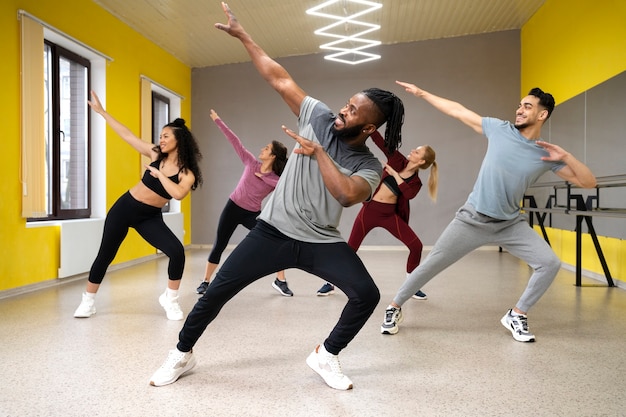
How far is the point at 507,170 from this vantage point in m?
2.91

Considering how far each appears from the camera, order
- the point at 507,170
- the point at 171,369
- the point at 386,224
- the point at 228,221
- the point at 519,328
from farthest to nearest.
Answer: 1. the point at 228,221
2. the point at 386,224
3. the point at 519,328
4. the point at 507,170
5. the point at 171,369

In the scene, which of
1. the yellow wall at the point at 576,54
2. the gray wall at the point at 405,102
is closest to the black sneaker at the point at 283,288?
the yellow wall at the point at 576,54

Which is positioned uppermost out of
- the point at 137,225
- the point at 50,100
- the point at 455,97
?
the point at 455,97

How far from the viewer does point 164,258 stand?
7133 millimetres

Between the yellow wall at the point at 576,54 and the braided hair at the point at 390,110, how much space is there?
389cm

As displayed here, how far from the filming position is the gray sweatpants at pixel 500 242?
2.97 m

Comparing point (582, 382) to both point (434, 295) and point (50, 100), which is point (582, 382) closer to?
point (434, 295)

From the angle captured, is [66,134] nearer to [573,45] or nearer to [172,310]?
[172,310]

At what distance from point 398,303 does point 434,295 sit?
54.7 inches

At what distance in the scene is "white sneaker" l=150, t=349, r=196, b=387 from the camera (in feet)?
7.25

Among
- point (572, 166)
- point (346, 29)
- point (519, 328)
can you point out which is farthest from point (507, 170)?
point (346, 29)

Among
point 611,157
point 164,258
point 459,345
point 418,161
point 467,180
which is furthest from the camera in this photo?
point 467,180

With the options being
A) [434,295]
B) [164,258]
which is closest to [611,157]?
[434,295]

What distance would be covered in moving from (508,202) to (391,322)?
100 cm
